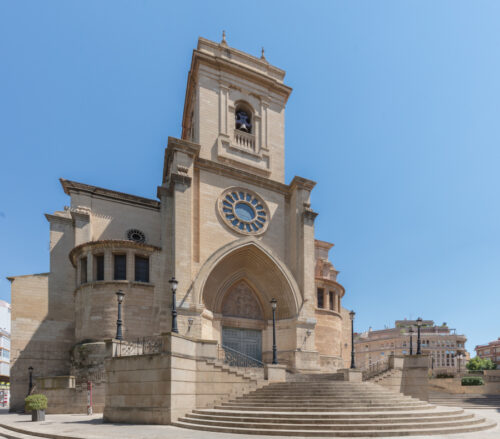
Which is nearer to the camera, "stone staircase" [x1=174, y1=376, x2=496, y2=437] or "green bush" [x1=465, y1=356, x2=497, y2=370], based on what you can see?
"stone staircase" [x1=174, y1=376, x2=496, y2=437]

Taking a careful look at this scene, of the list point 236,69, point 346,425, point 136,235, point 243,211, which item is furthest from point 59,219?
point 346,425

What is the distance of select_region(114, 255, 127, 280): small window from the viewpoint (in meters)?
23.4

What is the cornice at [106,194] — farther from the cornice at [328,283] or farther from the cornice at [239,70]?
the cornice at [328,283]

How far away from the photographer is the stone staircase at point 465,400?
2594cm

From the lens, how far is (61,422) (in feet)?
51.0

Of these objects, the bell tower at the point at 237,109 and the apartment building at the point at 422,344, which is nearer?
the bell tower at the point at 237,109

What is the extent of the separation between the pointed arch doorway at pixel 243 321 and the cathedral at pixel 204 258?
73mm

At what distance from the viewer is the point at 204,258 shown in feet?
81.4

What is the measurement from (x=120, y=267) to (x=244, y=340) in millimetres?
9554

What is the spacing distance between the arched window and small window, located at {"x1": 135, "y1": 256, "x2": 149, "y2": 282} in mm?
13059

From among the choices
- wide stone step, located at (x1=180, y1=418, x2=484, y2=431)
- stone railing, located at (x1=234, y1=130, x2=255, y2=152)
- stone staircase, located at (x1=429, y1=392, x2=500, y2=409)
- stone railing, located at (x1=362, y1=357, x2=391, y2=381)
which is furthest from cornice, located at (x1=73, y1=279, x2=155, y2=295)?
stone staircase, located at (x1=429, y1=392, x2=500, y2=409)

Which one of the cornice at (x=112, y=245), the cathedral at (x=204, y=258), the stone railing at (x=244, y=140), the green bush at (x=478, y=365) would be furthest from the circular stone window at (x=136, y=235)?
the green bush at (x=478, y=365)

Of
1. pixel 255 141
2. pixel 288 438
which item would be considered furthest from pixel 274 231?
pixel 288 438

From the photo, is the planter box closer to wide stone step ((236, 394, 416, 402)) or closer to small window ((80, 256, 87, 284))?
small window ((80, 256, 87, 284))
